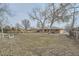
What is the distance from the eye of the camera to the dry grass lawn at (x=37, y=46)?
110 inches

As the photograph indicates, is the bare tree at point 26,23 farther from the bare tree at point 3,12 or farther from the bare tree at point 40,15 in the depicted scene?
the bare tree at point 3,12

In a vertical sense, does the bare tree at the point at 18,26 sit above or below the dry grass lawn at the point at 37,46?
above

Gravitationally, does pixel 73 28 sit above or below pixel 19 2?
below

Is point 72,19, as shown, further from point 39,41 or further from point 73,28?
point 39,41

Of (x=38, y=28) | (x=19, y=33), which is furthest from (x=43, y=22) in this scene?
(x=19, y=33)

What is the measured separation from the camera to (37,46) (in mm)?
2789

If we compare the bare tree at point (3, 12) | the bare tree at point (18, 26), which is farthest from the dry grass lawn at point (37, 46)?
the bare tree at point (3, 12)

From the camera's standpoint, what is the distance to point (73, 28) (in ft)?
9.12

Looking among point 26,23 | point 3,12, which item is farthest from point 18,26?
point 3,12

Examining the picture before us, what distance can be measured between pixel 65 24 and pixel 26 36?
37 centimetres

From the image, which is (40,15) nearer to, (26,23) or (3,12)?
(26,23)

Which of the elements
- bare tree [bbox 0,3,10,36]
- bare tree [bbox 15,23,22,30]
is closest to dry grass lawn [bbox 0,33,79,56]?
bare tree [bbox 15,23,22,30]

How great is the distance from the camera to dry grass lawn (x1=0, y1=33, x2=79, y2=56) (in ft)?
9.14

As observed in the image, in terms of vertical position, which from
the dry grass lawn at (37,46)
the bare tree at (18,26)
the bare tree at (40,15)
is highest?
the bare tree at (40,15)
